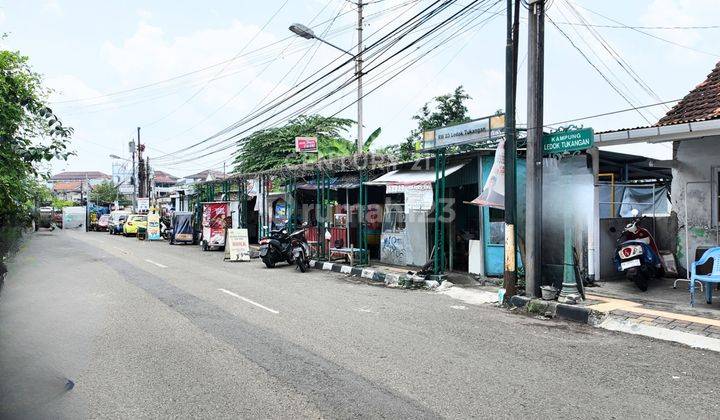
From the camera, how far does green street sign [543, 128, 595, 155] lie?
8625 mm

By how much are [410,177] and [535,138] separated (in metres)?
5.00

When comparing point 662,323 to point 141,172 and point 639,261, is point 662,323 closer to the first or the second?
point 639,261

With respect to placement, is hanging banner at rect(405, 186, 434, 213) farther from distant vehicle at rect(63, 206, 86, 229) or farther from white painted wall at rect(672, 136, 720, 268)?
distant vehicle at rect(63, 206, 86, 229)

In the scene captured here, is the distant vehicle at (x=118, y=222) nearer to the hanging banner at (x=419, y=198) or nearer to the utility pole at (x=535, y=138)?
the hanging banner at (x=419, y=198)

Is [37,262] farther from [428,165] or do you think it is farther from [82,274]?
[428,165]

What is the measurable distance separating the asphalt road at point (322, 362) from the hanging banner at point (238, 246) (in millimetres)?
8508

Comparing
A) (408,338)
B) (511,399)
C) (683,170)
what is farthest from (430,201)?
(511,399)

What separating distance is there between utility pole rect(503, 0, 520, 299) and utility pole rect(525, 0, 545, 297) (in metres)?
0.33

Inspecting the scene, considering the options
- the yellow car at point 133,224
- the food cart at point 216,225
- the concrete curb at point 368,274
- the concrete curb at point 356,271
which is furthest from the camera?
the yellow car at point 133,224

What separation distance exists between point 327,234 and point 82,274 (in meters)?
6.79

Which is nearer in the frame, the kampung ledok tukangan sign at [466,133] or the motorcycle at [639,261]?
the motorcycle at [639,261]

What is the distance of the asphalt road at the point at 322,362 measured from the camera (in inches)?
169

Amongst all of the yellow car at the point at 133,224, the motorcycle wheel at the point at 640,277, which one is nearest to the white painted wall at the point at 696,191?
the motorcycle wheel at the point at 640,277

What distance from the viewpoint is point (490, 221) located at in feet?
40.7
